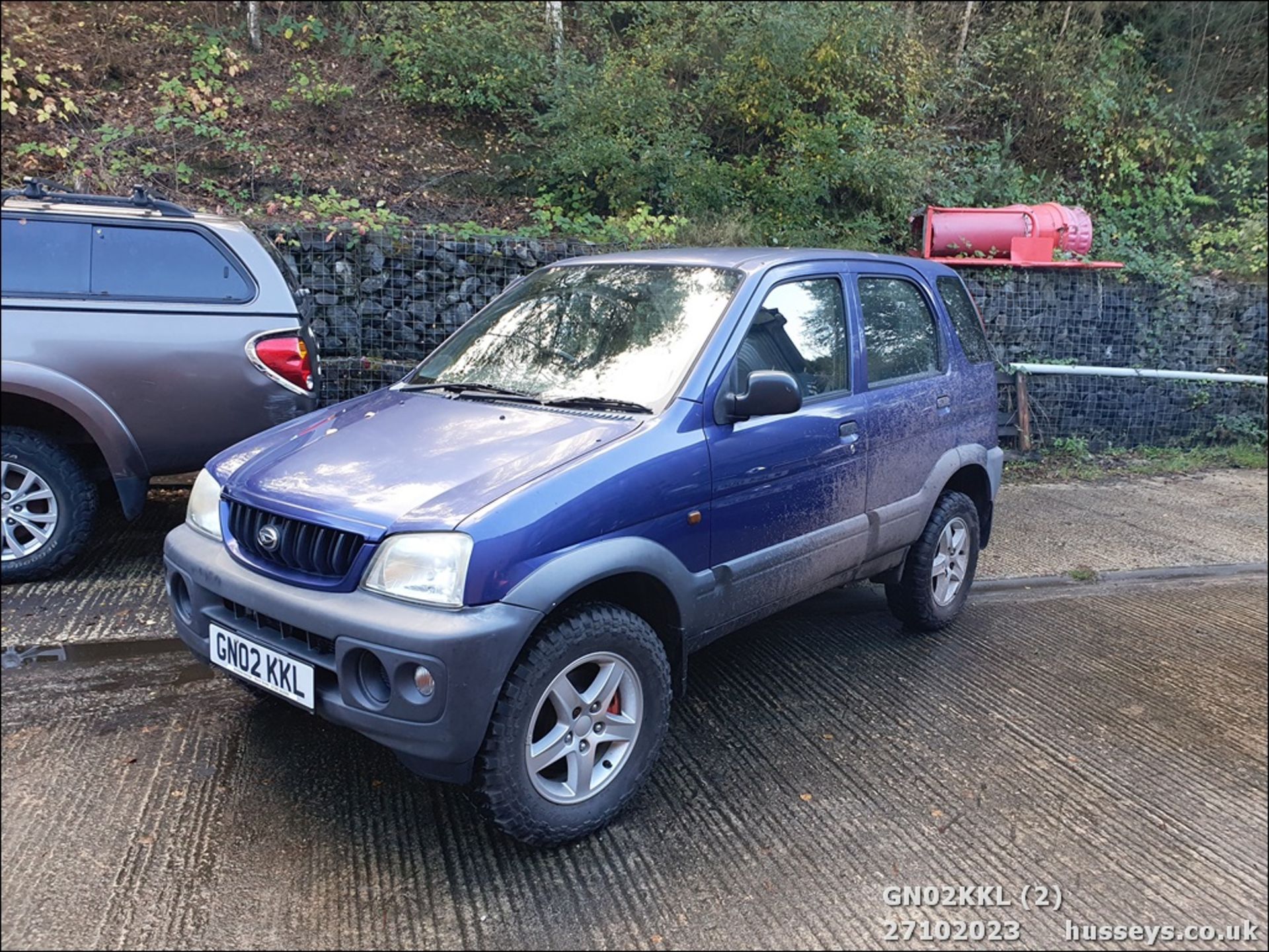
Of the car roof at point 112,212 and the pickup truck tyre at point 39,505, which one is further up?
the car roof at point 112,212

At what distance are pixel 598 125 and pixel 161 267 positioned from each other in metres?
5.42

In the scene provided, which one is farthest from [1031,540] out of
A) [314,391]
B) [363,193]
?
[363,193]

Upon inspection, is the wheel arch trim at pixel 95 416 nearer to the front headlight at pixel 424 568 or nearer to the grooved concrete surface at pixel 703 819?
the grooved concrete surface at pixel 703 819

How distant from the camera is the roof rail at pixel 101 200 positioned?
181 inches

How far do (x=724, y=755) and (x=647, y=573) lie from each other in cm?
91

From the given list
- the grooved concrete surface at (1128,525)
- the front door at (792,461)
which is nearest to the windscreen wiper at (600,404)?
the front door at (792,461)

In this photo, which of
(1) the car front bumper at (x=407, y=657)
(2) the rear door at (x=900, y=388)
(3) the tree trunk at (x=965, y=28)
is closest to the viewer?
(1) the car front bumper at (x=407, y=657)

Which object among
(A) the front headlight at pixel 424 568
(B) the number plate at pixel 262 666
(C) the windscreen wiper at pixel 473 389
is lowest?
(B) the number plate at pixel 262 666

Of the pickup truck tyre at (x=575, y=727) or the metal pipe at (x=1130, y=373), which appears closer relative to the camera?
the pickup truck tyre at (x=575, y=727)

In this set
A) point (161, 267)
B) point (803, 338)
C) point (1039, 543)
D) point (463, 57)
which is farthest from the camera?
point (463, 57)

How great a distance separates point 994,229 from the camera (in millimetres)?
8539

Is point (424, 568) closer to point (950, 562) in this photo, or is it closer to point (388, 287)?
point (950, 562)

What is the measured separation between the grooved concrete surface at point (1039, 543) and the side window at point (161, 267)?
1.46m

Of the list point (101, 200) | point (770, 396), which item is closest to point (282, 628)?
point (770, 396)
